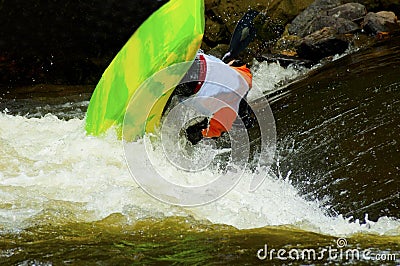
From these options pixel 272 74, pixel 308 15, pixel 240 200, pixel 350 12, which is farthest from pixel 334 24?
pixel 240 200

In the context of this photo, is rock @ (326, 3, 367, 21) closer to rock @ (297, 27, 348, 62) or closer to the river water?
rock @ (297, 27, 348, 62)

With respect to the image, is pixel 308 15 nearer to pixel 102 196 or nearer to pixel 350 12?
pixel 350 12

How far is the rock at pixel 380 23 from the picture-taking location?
8.06 meters

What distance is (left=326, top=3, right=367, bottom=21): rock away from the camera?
8.60 metres

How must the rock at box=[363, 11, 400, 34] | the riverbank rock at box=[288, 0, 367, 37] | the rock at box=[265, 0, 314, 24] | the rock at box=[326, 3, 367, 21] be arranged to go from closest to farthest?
the rock at box=[363, 11, 400, 34] → the riverbank rock at box=[288, 0, 367, 37] → the rock at box=[326, 3, 367, 21] → the rock at box=[265, 0, 314, 24]

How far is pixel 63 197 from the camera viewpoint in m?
3.42

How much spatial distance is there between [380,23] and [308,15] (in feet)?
3.92

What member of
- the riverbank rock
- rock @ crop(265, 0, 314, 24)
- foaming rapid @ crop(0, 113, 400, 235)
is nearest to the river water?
foaming rapid @ crop(0, 113, 400, 235)

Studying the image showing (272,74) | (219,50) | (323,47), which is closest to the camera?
(272,74)

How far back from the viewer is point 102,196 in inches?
132

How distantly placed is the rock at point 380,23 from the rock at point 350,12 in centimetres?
22

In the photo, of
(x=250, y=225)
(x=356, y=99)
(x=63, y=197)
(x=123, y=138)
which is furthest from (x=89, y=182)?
(x=356, y=99)

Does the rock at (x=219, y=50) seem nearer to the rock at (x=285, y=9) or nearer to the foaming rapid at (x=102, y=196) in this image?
the rock at (x=285, y=9)

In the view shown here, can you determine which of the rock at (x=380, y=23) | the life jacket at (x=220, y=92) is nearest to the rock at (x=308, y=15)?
the rock at (x=380, y=23)
